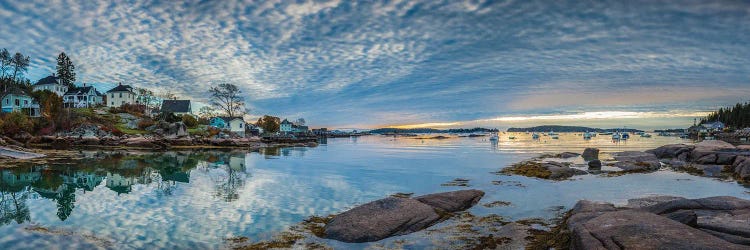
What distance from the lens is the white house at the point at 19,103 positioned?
82750mm

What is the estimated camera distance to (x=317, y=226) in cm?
1392

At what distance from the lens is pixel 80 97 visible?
344ft

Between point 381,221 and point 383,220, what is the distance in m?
0.11

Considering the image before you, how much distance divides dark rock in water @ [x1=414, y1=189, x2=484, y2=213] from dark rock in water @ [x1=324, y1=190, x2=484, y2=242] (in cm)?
6

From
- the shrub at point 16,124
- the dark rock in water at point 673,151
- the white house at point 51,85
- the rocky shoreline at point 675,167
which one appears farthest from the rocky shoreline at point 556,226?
the white house at point 51,85

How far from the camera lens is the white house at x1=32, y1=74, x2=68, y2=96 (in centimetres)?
10405

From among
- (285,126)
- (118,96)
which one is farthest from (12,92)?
(285,126)

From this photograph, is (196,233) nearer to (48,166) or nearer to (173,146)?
(48,166)

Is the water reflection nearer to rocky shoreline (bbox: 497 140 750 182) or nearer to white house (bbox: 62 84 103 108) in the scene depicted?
rocky shoreline (bbox: 497 140 750 182)

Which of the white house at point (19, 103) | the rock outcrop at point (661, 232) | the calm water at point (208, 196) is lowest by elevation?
the calm water at point (208, 196)

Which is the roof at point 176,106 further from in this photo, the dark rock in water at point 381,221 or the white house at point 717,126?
the white house at point 717,126

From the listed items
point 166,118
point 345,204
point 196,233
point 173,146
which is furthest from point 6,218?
point 166,118

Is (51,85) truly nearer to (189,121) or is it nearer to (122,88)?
(122,88)

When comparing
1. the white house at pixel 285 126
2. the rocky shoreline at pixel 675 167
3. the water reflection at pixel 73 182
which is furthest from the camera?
the white house at pixel 285 126
